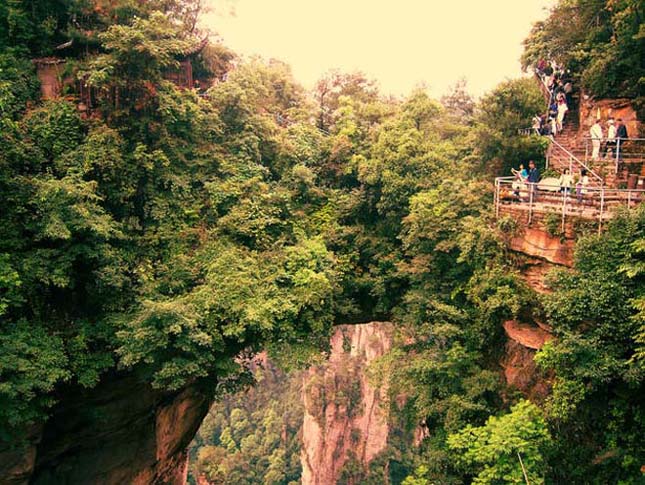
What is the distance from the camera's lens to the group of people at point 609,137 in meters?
10.2

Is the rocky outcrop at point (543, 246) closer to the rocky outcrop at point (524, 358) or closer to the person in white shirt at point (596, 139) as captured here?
the rocky outcrop at point (524, 358)

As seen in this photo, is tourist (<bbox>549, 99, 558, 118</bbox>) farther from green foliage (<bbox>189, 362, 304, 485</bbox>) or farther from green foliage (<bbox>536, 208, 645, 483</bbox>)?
green foliage (<bbox>189, 362, 304, 485</bbox>)

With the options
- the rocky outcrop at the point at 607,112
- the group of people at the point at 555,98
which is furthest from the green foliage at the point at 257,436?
the rocky outcrop at the point at 607,112

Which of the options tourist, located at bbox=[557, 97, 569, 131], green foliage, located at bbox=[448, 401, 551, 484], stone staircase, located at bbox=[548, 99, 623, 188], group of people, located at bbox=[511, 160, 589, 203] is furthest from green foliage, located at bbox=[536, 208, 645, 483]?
tourist, located at bbox=[557, 97, 569, 131]

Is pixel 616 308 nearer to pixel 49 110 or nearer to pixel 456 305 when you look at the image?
pixel 456 305

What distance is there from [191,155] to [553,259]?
8427 mm

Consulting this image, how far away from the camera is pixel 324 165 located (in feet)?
46.7

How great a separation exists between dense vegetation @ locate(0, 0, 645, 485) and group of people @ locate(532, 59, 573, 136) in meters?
0.71

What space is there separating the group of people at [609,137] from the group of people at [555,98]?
4.31ft

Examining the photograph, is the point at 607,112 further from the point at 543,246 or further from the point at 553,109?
the point at 543,246

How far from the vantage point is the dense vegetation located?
26.7 feet

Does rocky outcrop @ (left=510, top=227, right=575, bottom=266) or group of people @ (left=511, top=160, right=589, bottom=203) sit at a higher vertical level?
group of people @ (left=511, top=160, right=589, bottom=203)

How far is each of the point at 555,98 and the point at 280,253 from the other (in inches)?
308

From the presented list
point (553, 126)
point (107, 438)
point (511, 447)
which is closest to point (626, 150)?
point (553, 126)
